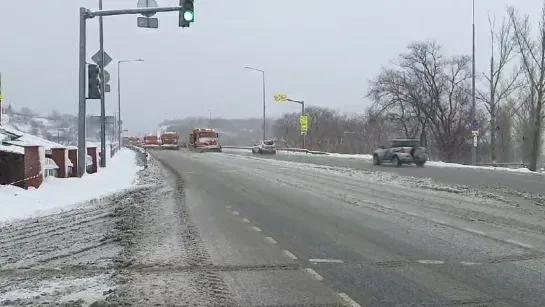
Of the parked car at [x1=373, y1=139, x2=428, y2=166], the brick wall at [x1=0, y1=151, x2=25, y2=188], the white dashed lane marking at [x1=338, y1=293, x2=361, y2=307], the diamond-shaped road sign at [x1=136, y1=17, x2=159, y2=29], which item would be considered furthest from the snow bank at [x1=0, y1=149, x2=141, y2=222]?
the parked car at [x1=373, y1=139, x2=428, y2=166]

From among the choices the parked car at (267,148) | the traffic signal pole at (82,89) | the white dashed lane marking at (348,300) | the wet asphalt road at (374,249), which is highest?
the traffic signal pole at (82,89)

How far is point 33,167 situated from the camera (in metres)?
16.8

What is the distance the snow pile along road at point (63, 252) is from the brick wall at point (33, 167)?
1025 millimetres

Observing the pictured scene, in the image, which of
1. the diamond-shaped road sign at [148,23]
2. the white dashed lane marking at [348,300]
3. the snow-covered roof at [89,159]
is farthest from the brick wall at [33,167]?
the white dashed lane marking at [348,300]

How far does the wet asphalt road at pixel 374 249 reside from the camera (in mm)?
6023

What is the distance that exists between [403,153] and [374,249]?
1068 inches

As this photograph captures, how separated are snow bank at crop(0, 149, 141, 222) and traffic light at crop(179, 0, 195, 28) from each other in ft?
18.2

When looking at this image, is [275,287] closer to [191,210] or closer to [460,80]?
[191,210]

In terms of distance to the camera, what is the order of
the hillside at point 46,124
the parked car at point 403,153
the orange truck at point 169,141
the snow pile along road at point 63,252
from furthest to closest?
the orange truck at point 169,141 → the hillside at point 46,124 → the parked car at point 403,153 → the snow pile along road at point 63,252

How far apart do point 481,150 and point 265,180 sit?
201 ft

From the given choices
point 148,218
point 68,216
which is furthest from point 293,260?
point 68,216

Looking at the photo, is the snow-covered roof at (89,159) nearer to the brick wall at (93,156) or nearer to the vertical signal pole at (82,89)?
the brick wall at (93,156)

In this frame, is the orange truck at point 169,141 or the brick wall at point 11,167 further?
the orange truck at point 169,141

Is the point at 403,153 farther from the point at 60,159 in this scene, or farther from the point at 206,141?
the point at 206,141
